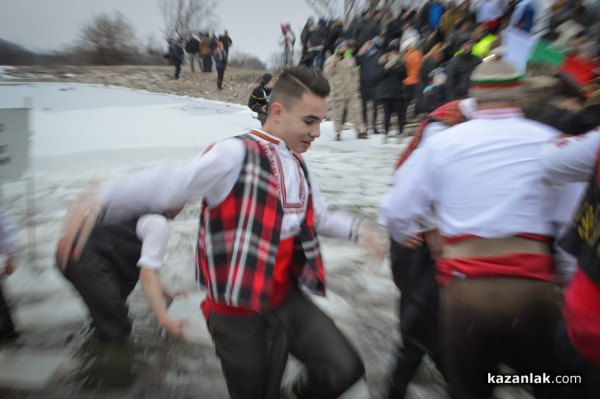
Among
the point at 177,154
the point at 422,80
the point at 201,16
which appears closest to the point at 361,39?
the point at 422,80

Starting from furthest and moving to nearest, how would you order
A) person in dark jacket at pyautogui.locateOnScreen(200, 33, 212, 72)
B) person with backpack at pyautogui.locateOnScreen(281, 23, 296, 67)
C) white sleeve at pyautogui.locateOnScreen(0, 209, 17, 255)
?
person in dark jacket at pyautogui.locateOnScreen(200, 33, 212, 72)
person with backpack at pyautogui.locateOnScreen(281, 23, 296, 67)
white sleeve at pyautogui.locateOnScreen(0, 209, 17, 255)

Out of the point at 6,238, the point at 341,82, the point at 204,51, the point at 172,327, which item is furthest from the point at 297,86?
the point at 204,51

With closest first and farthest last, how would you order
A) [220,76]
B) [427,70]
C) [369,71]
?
[427,70], [369,71], [220,76]

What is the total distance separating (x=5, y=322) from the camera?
2596 mm

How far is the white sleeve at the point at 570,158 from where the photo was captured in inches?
52.6

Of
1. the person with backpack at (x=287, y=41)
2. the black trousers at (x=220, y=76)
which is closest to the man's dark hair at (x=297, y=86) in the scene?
the person with backpack at (x=287, y=41)

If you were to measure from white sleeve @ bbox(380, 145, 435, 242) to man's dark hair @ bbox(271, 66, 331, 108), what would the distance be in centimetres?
48

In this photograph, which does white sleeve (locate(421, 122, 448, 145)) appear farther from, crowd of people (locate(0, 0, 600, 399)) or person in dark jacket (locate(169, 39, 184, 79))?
person in dark jacket (locate(169, 39, 184, 79))

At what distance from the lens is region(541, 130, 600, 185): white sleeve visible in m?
1.34

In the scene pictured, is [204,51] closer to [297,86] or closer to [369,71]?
[369,71]

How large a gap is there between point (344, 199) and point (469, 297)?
13.3ft

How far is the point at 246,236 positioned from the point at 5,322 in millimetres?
1974

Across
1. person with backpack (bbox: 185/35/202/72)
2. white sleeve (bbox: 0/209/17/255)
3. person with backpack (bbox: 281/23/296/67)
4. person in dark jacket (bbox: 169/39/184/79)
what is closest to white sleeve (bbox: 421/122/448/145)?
white sleeve (bbox: 0/209/17/255)

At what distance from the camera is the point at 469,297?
1520mm
